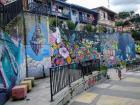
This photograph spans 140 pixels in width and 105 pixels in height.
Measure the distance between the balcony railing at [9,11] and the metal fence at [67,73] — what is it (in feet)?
9.03

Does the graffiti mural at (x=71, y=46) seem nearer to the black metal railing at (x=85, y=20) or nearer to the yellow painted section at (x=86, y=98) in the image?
the yellow painted section at (x=86, y=98)

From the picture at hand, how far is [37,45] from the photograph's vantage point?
14328mm

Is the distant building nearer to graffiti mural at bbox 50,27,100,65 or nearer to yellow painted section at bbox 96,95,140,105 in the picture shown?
graffiti mural at bbox 50,27,100,65

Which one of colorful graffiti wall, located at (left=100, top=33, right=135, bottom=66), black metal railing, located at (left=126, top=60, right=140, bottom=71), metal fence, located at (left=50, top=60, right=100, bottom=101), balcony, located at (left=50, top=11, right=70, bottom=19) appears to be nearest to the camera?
metal fence, located at (left=50, top=60, right=100, bottom=101)

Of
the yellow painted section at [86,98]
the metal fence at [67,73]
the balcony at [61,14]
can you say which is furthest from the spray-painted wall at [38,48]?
the balcony at [61,14]

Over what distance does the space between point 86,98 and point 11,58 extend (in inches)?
148

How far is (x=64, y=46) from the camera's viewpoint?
18.1 meters

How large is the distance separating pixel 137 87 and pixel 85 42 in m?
9.20

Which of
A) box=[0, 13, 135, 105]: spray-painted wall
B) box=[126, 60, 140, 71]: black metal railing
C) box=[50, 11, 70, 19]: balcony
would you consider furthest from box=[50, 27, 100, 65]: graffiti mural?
box=[50, 11, 70, 19]: balcony

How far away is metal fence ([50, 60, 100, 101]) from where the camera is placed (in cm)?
880

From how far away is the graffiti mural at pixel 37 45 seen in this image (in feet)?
44.5

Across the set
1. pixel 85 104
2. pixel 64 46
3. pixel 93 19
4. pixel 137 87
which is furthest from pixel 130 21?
pixel 85 104

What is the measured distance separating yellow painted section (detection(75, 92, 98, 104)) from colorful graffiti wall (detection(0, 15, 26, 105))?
2.92m

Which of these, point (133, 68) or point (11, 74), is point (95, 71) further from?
point (133, 68)
